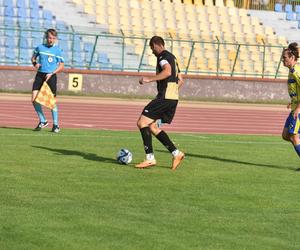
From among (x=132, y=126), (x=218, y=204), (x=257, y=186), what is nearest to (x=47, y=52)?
(x=132, y=126)

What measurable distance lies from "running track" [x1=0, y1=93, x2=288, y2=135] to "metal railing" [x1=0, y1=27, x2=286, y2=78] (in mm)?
3544

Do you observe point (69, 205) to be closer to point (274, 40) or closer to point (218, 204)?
point (218, 204)

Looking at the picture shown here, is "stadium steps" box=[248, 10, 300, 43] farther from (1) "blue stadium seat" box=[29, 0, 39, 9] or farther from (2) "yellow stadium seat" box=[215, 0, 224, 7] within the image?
(1) "blue stadium seat" box=[29, 0, 39, 9]

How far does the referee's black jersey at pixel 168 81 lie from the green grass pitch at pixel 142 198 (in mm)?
1115

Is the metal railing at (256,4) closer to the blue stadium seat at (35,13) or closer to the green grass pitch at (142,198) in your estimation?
the blue stadium seat at (35,13)

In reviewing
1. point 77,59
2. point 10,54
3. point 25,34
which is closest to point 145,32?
point 77,59

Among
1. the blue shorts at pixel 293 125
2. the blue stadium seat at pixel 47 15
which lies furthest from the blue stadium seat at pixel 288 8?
the blue shorts at pixel 293 125

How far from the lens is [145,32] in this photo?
4100 cm

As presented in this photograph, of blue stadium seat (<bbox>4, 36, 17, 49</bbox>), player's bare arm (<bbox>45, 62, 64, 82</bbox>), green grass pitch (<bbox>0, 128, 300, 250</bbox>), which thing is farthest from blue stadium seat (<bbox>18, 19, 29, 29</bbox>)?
green grass pitch (<bbox>0, 128, 300, 250</bbox>)

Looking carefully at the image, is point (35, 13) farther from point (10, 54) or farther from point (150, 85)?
point (150, 85)

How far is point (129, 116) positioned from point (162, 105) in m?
12.3

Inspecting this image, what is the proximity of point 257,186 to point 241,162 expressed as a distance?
9.71 ft

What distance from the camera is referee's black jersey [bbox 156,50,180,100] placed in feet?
44.6

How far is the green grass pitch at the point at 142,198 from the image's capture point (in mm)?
8258
